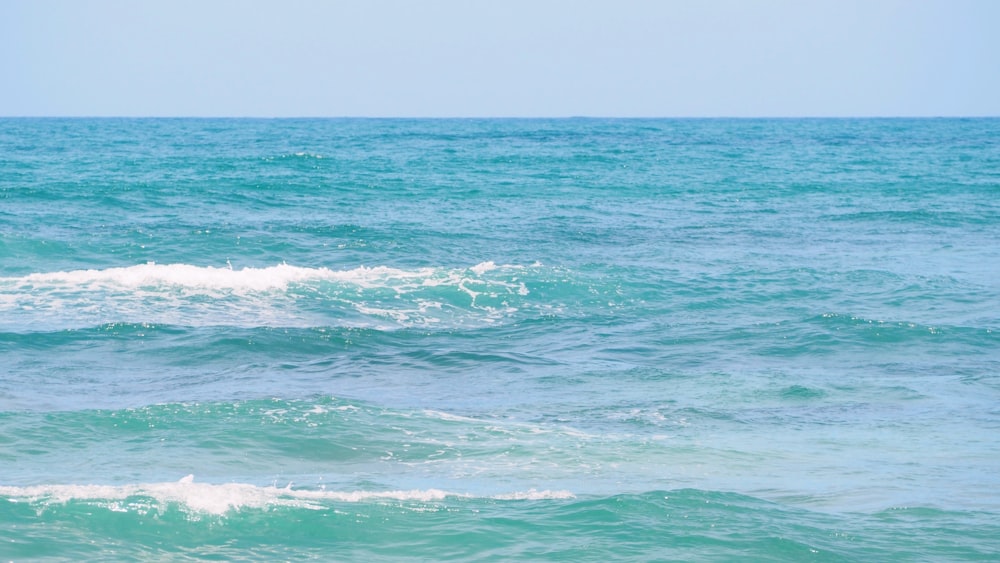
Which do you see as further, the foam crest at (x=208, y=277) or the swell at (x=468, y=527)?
the foam crest at (x=208, y=277)

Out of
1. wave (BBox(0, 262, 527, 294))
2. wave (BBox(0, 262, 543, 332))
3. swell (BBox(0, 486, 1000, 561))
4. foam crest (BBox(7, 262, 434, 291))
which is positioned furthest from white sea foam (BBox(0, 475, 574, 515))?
foam crest (BBox(7, 262, 434, 291))

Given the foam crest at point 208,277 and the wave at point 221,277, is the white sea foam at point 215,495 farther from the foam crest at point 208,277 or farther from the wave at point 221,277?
the foam crest at point 208,277

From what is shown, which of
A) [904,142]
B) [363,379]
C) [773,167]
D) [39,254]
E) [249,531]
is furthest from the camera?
[904,142]

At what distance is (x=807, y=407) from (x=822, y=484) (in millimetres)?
2756

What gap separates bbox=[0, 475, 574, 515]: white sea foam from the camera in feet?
28.4

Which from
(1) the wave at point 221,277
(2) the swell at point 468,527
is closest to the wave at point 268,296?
(1) the wave at point 221,277

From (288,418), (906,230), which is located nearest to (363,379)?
(288,418)

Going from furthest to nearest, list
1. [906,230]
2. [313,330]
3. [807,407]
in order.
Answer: [906,230], [313,330], [807,407]

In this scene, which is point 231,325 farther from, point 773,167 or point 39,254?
point 773,167

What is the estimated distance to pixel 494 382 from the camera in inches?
519

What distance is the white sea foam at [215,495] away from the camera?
8.66 metres

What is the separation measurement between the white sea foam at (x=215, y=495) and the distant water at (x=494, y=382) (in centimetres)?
4

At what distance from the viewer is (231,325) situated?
16234 millimetres

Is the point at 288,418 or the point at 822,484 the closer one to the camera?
the point at 822,484
